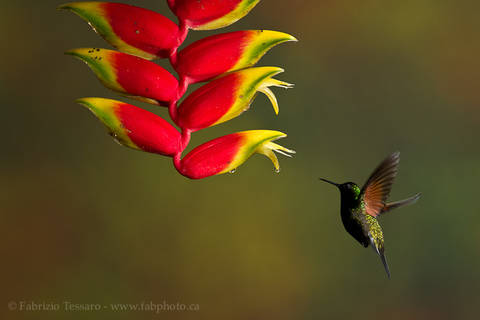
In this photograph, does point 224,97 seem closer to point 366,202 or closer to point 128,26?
point 128,26

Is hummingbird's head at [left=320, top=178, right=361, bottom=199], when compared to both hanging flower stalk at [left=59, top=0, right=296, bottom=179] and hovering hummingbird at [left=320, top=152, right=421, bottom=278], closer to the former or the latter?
hovering hummingbird at [left=320, top=152, right=421, bottom=278]

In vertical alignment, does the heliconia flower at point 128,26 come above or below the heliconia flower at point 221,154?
above

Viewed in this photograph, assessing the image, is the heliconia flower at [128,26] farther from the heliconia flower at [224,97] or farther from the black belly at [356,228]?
the black belly at [356,228]

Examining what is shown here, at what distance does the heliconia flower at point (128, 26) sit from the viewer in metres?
0.62

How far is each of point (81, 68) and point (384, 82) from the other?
76cm

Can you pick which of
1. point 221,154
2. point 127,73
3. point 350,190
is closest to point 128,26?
point 127,73

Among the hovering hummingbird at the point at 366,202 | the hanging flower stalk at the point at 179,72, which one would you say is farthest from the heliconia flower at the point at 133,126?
the hovering hummingbird at the point at 366,202

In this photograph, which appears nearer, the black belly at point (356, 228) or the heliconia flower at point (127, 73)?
the heliconia flower at point (127, 73)

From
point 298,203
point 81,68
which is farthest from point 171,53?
point 298,203

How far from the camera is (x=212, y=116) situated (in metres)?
0.67

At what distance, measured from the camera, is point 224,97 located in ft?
2.16

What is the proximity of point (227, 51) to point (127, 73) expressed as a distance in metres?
0.12

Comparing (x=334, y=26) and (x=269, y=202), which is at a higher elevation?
(x=334, y=26)

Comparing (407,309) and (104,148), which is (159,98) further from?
(407,309)
